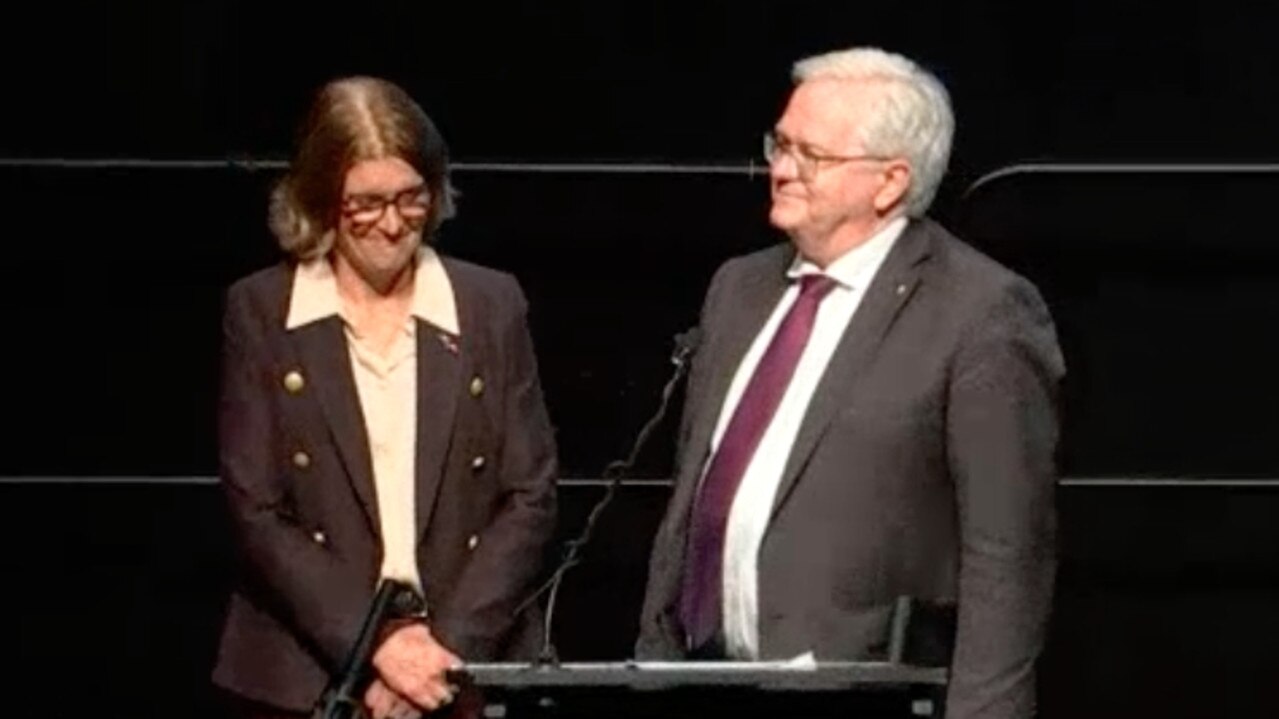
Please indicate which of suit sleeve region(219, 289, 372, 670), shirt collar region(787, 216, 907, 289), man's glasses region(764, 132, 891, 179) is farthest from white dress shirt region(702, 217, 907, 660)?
suit sleeve region(219, 289, 372, 670)

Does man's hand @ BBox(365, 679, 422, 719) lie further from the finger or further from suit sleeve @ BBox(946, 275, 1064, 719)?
suit sleeve @ BBox(946, 275, 1064, 719)

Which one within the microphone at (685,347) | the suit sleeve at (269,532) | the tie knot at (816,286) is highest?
the tie knot at (816,286)

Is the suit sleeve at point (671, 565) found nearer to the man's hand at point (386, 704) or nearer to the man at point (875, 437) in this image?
the man at point (875, 437)

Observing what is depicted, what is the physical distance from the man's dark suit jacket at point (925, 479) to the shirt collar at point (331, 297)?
80 centimetres

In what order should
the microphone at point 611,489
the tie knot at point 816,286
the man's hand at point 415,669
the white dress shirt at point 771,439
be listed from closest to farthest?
the microphone at point 611,489, the white dress shirt at point 771,439, the tie knot at point 816,286, the man's hand at point 415,669

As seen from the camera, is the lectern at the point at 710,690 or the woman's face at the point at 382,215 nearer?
the lectern at the point at 710,690

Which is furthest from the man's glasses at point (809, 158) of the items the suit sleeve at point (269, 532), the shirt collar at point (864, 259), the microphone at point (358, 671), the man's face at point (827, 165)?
the suit sleeve at point (269, 532)

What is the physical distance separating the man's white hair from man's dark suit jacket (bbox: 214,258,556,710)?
82 cm

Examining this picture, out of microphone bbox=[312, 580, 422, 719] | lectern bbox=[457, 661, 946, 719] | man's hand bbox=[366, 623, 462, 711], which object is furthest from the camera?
man's hand bbox=[366, 623, 462, 711]

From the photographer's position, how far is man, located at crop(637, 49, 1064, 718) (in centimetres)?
434

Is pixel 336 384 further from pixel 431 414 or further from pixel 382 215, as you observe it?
pixel 382 215

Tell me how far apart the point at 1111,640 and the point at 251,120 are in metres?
1.79

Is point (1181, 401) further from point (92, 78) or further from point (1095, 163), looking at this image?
point (92, 78)

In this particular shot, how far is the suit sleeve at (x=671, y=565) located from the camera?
4.53 m
